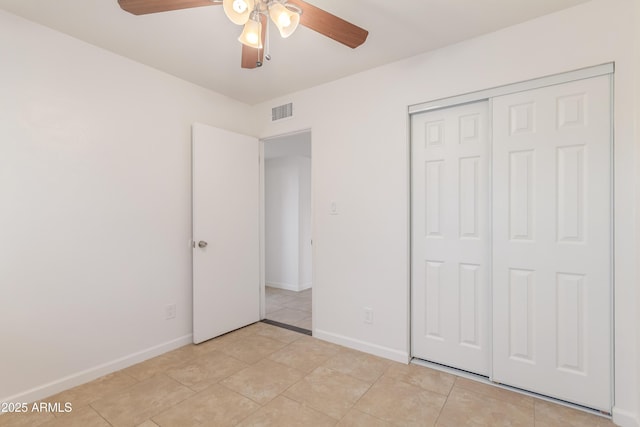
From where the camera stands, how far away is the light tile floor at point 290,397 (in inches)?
68.5

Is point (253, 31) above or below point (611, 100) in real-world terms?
above

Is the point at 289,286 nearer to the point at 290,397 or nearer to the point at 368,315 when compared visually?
the point at 368,315

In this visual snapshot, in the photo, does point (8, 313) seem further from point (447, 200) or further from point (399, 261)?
point (447, 200)

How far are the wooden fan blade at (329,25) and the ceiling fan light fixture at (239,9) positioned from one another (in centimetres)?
19

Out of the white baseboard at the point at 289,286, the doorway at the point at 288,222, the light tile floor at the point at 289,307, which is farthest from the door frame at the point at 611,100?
the white baseboard at the point at 289,286

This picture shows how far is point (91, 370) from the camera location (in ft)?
7.07

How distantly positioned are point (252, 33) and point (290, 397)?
83.9 inches

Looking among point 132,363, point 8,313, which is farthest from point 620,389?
point 8,313

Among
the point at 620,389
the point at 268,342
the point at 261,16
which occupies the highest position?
the point at 261,16

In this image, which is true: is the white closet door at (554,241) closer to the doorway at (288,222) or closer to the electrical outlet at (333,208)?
the electrical outlet at (333,208)

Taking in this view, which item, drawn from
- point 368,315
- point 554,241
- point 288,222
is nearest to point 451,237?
point 554,241

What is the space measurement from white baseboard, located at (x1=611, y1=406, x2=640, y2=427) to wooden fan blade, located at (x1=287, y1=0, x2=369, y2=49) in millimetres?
2502

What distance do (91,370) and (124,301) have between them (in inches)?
19.3

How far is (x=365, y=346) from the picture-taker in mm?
2596
